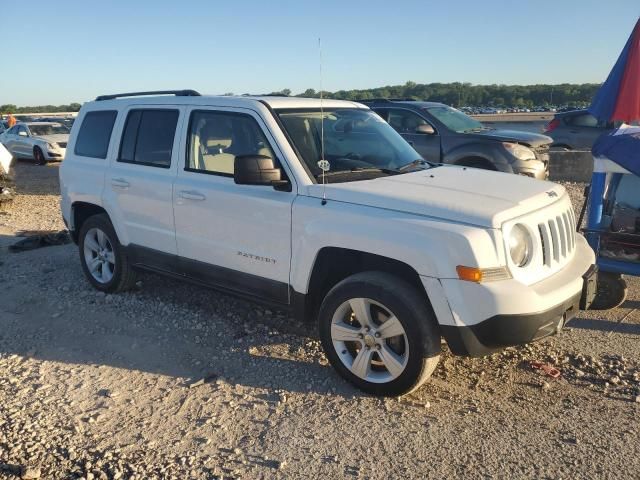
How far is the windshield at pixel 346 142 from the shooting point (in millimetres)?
4379

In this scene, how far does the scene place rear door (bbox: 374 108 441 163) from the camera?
405 inches

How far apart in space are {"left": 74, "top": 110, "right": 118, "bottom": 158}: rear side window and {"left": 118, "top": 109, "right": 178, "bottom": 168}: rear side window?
0.30m

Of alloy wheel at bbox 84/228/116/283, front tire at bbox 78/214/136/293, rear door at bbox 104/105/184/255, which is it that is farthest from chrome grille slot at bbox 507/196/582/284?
alloy wheel at bbox 84/228/116/283

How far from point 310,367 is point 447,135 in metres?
6.86

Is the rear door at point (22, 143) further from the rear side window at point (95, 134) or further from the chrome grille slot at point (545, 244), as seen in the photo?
the chrome grille slot at point (545, 244)

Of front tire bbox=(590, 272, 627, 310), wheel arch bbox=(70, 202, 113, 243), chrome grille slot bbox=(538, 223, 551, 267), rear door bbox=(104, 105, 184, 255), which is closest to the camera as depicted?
chrome grille slot bbox=(538, 223, 551, 267)

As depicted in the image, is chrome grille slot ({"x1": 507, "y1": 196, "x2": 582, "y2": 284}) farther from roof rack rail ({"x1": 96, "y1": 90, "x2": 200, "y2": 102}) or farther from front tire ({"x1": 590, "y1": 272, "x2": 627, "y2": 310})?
roof rack rail ({"x1": 96, "y1": 90, "x2": 200, "y2": 102})

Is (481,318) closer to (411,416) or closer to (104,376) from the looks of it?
(411,416)

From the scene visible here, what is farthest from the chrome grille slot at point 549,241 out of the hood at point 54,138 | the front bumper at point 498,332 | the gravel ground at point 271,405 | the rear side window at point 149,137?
the hood at point 54,138

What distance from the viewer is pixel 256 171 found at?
4031mm

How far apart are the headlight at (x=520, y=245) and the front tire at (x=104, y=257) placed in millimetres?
3679

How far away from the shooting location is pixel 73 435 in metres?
3.55

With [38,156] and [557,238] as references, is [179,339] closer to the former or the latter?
[557,238]

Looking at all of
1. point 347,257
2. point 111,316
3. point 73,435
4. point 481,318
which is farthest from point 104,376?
point 481,318
